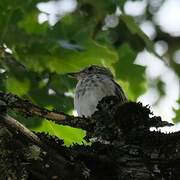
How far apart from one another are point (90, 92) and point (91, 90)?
0.04m

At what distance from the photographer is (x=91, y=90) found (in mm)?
6492

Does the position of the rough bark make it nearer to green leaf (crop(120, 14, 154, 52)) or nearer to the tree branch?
the tree branch

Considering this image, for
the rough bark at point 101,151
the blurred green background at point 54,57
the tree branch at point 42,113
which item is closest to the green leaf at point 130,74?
the blurred green background at point 54,57

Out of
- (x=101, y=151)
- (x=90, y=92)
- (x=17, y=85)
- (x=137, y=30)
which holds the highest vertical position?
(x=137, y=30)

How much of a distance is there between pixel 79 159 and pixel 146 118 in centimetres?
51

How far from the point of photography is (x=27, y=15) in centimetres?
591

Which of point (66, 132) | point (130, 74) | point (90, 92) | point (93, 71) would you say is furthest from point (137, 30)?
point (93, 71)

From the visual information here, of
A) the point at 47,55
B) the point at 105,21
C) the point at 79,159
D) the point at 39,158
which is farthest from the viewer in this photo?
the point at 105,21

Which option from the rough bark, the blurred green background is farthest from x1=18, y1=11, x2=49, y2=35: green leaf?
the rough bark

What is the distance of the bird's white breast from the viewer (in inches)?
244

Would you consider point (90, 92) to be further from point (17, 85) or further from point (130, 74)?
point (17, 85)

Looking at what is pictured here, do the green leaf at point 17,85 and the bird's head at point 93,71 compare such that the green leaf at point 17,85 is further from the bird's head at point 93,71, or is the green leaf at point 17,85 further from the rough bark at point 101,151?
the rough bark at point 101,151

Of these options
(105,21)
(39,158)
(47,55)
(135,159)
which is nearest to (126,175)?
(135,159)

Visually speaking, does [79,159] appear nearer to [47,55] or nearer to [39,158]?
[39,158]
